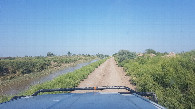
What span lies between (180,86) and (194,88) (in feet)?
3.86

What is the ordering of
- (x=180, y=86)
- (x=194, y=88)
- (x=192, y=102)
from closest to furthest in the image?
(x=192, y=102)
(x=194, y=88)
(x=180, y=86)

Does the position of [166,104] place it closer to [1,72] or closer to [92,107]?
[92,107]

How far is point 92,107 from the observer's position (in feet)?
6.51

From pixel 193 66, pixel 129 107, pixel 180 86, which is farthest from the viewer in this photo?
pixel 193 66

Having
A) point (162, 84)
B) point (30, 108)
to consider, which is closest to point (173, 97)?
point (162, 84)

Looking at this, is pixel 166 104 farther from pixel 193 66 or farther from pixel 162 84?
pixel 193 66

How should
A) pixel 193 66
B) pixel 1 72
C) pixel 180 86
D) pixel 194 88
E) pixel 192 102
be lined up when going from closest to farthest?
pixel 192 102 < pixel 194 88 < pixel 180 86 < pixel 193 66 < pixel 1 72

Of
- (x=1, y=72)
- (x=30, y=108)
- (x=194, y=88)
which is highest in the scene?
(x=30, y=108)

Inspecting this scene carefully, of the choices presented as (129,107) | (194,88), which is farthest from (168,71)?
(129,107)

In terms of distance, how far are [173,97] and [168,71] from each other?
2642 mm

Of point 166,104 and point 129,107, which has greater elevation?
point 129,107

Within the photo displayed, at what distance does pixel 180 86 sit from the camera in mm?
6801

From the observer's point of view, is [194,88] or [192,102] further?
[194,88]

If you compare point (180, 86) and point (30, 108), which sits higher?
point (30, 108)
